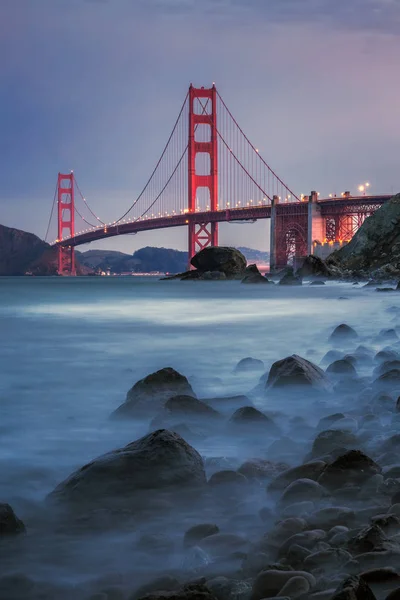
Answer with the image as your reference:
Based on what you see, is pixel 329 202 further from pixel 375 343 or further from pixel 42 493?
pixel 42 493

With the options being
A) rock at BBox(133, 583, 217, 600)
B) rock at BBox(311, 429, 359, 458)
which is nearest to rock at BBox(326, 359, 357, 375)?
rock at BBox(311, 429, 359, 458)

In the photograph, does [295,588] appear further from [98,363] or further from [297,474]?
[98,363]

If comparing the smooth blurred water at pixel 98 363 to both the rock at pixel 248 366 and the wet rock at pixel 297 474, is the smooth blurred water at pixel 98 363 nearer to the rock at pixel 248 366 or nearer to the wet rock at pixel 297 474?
the rock at pixel 248 366

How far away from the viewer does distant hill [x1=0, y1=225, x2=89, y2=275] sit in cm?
9750

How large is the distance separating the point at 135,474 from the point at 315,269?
31.6 meters

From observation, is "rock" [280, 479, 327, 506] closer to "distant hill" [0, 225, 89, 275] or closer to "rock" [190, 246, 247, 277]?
"rock" [190, 246, 247, 277]

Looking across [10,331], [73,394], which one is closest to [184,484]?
[73,394]

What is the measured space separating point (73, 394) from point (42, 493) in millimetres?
1966

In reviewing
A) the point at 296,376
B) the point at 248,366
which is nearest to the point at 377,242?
the point at 248,366

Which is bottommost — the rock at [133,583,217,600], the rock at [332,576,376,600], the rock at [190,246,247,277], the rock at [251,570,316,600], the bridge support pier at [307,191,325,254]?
the rock at [251,570,316,600]

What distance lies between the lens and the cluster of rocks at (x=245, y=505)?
4.93 feet

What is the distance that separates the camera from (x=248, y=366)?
5.21m

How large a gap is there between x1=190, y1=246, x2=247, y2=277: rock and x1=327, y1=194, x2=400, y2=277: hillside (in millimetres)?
10259

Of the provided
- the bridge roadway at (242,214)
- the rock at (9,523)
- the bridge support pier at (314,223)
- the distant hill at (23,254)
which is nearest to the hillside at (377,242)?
the bridge roadway at (242,214)
